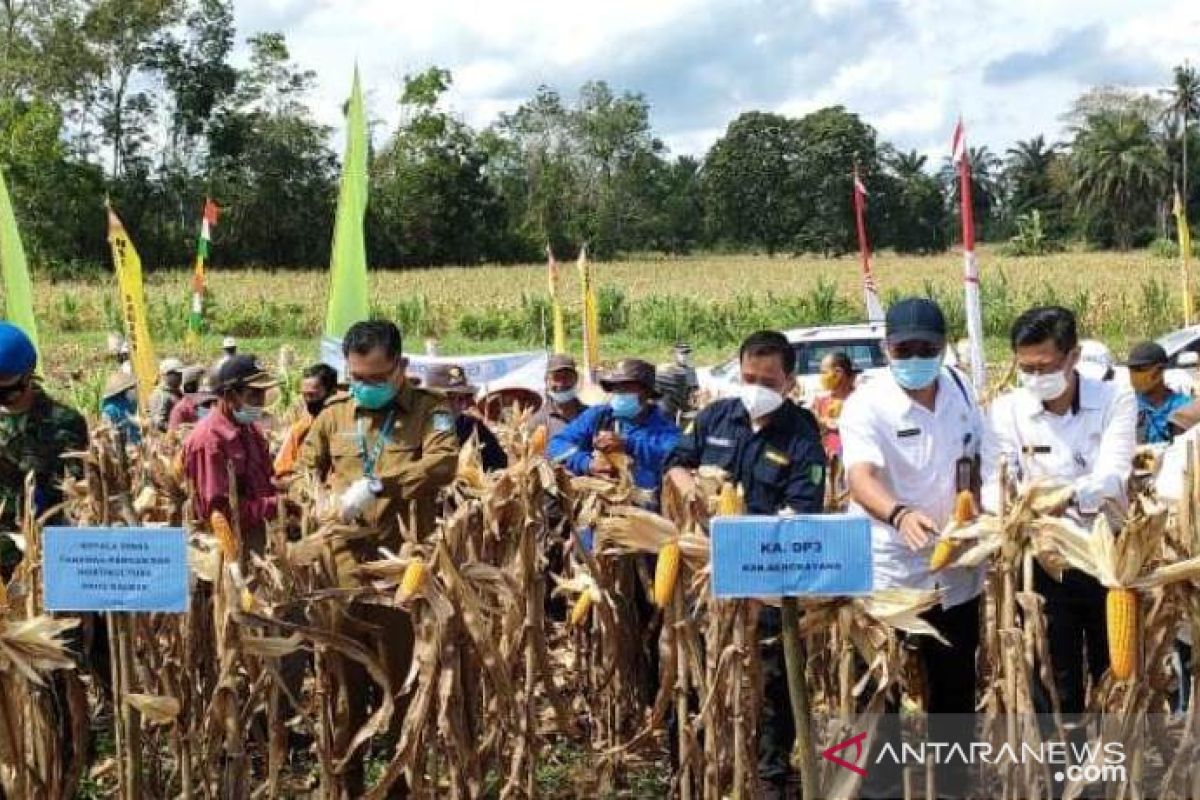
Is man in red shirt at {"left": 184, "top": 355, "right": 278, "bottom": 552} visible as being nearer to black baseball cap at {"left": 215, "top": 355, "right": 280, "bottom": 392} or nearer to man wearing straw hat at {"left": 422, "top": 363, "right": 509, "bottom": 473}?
black baseball cap at {"left": 215, "top": 355, "right": 280, "bottom": 392}

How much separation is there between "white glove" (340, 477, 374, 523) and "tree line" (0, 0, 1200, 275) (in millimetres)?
32812

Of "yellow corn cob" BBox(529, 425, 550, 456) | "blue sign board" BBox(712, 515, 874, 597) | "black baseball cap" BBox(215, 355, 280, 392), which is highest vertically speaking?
"black baseball cap" BBox(215, 355, 280, 392)

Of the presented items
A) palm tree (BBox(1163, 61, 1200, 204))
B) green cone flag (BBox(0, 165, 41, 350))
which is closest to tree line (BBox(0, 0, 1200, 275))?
palm tree (BBox(1163, 61, 1200, 204))

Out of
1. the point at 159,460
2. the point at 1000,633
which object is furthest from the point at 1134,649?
the point at 159,460

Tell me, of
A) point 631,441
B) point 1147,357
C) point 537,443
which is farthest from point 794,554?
point 1147,357

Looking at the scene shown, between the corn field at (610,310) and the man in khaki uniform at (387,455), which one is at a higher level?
the corn field at (610,310)

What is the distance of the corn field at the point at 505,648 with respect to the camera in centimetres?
352

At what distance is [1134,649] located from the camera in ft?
11.3

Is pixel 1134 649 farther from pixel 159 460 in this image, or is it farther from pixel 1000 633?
pixel 159 460

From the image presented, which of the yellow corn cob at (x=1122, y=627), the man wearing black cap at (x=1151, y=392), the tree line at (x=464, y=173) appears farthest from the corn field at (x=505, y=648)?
the tree line at (x=464, y=173)

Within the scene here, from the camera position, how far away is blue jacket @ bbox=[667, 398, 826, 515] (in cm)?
406

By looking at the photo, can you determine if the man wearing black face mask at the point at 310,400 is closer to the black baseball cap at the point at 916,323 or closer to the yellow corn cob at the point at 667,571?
the yellow corn cob at the point at 667,571

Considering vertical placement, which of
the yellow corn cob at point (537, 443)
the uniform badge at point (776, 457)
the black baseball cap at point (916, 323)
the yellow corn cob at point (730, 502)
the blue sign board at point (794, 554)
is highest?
the black baseball cap at point (916, 323)

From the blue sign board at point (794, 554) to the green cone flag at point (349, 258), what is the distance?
12.8 ft
